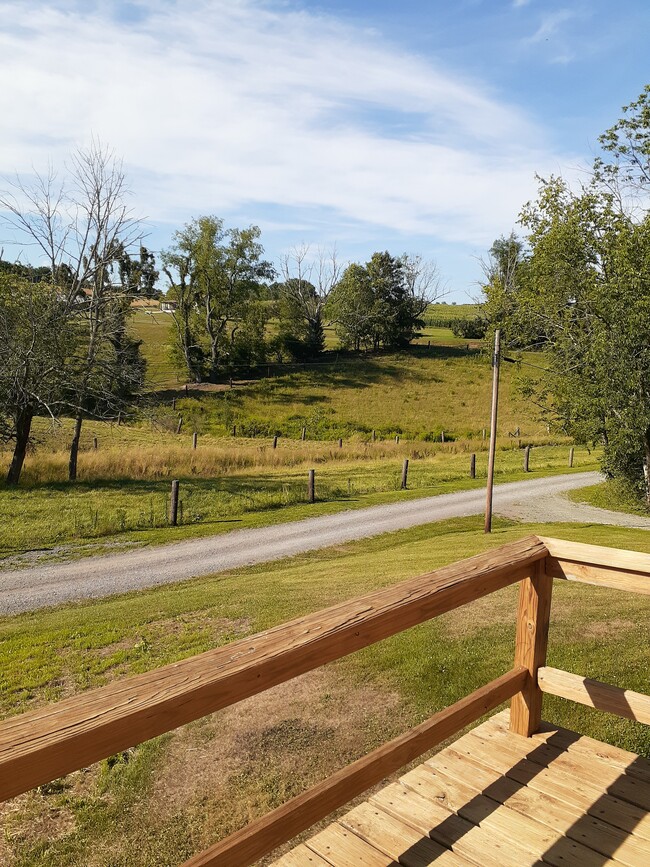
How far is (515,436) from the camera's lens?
146 ft

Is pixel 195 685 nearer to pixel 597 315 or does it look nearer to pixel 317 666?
pixel 317 666

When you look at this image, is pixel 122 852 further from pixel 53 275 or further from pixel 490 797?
pixel 53 275

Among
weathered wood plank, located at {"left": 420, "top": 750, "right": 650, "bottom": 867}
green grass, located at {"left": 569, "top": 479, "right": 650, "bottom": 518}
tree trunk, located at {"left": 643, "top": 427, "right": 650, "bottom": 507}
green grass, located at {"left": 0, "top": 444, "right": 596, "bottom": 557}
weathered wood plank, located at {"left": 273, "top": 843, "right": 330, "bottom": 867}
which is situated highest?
weathered wood plank, located at {"left": 420, "top": 750, "right": 650, "bottom": 867}

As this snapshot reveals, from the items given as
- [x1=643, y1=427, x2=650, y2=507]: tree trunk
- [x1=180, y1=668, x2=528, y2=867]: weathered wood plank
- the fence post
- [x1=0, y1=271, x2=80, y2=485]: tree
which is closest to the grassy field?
the fence post

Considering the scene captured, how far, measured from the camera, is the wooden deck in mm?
2922

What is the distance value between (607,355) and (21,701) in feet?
63.4

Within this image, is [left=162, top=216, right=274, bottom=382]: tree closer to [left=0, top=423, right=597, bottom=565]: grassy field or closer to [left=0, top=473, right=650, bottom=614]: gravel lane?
[left=0, top=423, right=597, bottom=565]: grassy field

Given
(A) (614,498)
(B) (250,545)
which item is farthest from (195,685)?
(A) (614,498)

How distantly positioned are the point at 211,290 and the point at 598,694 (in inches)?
2457

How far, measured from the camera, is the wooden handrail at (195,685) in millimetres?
1638

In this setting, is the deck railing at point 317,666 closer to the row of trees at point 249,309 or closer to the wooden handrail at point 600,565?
the wooden handrail at point 600,565

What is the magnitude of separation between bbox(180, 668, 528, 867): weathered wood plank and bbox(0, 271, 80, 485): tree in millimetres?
22336

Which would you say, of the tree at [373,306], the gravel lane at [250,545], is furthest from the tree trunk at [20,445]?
the tree at [373,306]

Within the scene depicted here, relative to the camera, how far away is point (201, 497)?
73.4 feet
